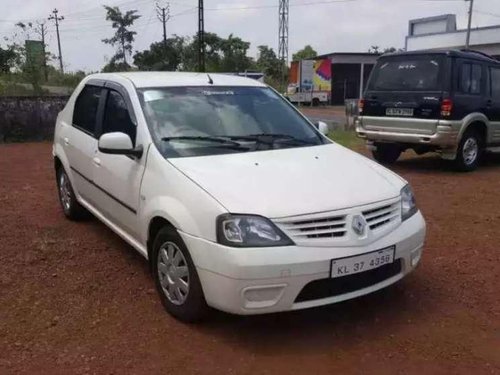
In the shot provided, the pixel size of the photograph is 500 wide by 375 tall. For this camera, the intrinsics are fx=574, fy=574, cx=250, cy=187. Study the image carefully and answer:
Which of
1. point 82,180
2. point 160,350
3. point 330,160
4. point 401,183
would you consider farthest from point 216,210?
point 82,180

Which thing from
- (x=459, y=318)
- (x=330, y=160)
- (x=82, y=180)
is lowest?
(x=459, y=318)

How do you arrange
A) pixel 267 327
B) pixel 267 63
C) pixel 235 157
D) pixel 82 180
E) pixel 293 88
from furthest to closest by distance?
pixel 267 63 → pixel 293 88 → pixel 82 180 → pixel 235 157 → pixel 267 327

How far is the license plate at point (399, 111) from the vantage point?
9.22 m

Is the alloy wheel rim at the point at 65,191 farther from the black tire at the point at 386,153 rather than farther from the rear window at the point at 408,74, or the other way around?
the black tire at the point at 386,153

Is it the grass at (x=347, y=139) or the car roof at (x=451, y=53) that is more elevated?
the car roof at (x=451, y=53)

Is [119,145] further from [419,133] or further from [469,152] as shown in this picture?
[469,152]

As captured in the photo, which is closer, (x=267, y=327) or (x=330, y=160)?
(x=267, y=327)

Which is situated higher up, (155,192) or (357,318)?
(155,192)

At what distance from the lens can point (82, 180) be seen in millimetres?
5445

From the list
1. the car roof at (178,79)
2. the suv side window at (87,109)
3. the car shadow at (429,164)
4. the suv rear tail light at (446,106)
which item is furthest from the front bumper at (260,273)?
the car shadow at (429,164)

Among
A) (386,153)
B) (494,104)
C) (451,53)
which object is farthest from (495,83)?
(386,153)

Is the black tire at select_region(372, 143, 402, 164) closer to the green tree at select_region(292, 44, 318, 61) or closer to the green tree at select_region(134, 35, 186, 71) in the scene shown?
the green tree at select_region(134, 35, 186, 71)

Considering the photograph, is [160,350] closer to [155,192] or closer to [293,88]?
[155,192]

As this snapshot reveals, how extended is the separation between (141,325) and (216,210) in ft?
3.25
